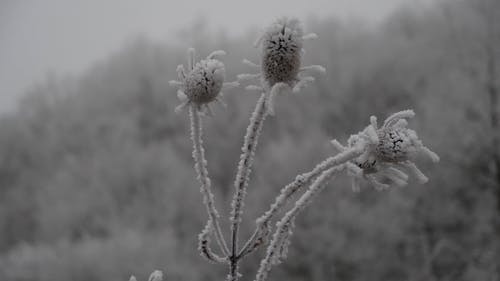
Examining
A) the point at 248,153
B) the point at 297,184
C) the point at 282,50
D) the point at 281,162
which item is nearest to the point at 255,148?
the point at 248,153

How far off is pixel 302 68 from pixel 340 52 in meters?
27.3

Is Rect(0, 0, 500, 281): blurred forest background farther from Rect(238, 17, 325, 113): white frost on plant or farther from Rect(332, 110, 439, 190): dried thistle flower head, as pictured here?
Rect(238, 17, 325, 113): white frost on plant

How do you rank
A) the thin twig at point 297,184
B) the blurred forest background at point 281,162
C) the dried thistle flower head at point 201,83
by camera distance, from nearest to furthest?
the thin twig at point 297,184, the dried thistle flower head at point 201,83, the blurred forest background at point 281,162

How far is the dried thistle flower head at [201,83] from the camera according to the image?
1188 millimetres

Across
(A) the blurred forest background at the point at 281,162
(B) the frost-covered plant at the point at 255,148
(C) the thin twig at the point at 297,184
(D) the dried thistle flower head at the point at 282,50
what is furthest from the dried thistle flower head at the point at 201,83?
(A) the blurred forest background at the point at 281,162

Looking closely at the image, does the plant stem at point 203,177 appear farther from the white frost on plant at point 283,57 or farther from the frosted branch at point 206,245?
the white frost on plant at point 283,57

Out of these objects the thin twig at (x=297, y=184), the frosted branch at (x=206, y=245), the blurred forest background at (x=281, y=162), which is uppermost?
the blurred forest background at (x=281, y=162)

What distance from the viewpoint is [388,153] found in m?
1.09

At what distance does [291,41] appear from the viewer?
113 centimetres

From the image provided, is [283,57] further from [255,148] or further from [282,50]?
[255,148]

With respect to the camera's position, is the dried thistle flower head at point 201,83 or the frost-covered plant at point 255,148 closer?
the frost-covered plant at point 255,148

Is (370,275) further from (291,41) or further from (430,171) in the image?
(291,41)

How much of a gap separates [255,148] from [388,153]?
1.03ft

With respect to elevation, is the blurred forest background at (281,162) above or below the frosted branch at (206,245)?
above
